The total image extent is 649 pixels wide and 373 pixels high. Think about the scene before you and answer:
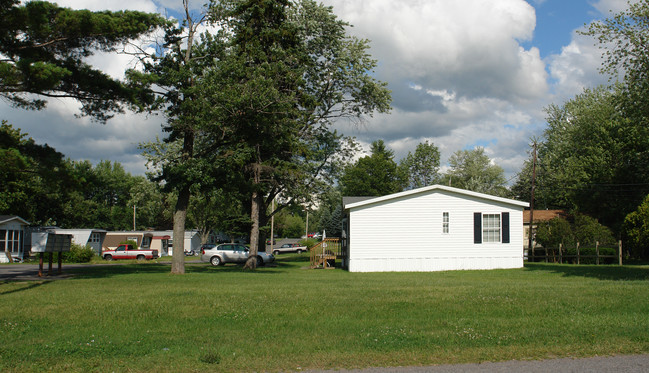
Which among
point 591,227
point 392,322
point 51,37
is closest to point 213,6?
point 51,37

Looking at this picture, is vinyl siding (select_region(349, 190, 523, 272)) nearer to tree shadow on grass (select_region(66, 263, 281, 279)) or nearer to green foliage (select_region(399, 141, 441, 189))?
tree shadow on grass (select_region(66, 263, 281, 279))

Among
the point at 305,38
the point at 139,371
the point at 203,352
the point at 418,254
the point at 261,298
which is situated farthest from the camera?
the point at 305,38

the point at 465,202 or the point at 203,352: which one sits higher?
the point at 465,202

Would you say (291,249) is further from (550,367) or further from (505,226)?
(550,367)

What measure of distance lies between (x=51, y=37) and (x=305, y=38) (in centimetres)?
1844

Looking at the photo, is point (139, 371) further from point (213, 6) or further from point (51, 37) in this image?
point (213, 6)

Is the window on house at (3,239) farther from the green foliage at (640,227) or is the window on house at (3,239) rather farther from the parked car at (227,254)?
the green foliage at (640,227)

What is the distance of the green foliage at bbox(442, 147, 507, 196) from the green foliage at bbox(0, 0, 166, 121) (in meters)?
57.8

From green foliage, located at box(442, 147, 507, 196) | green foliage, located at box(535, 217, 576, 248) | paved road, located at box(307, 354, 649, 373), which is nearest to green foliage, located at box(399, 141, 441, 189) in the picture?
green foliage, located at box(442, 147, 507, 196)

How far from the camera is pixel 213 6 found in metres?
23.2

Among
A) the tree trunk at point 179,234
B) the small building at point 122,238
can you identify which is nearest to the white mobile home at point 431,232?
the tree trunk at point 179,234

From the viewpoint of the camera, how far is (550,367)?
21.6 ft

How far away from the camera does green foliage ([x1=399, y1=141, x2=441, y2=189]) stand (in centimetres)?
7538

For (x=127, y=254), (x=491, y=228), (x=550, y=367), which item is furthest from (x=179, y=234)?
(x=127, y=254)
